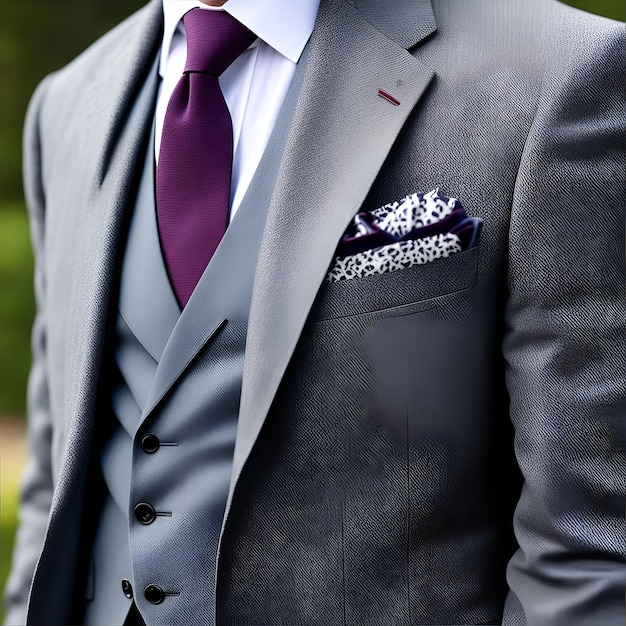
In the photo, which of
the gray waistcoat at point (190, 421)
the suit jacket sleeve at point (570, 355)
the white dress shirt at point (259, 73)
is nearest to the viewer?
the suit jacket sleeve at point (570, 355)

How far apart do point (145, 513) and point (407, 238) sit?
564 mm

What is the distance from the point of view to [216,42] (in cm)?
152

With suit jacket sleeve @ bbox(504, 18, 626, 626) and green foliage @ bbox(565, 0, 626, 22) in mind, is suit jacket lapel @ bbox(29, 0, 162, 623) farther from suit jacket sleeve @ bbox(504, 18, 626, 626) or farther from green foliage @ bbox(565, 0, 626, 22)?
green foliage @ bbox(565, 0, 626, 22)

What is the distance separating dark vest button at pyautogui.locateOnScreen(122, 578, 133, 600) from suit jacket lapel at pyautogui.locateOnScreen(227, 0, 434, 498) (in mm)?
302

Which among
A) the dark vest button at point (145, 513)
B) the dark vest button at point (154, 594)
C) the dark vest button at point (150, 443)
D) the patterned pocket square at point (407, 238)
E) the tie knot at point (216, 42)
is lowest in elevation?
the dark vest button at point (154, 594)

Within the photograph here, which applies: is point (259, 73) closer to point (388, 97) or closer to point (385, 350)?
point (388, 97)

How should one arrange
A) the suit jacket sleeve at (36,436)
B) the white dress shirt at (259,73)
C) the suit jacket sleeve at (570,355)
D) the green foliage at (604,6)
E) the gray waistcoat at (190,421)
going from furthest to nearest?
1. the green foliage at (604,6)
2. the suit jacket sleeve at (36,436)
3. the white dress shirt at (259,73)
4. the gray waistcoat at (190,421)
5. the suit jacket sleeve at (570,355)

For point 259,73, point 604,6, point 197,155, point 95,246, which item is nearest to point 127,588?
point 95,246

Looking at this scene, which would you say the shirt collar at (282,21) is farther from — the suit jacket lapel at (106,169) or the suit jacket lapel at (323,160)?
the suit jacket lapel at (106,169)

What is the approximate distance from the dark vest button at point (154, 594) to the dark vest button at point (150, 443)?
0.65 feet

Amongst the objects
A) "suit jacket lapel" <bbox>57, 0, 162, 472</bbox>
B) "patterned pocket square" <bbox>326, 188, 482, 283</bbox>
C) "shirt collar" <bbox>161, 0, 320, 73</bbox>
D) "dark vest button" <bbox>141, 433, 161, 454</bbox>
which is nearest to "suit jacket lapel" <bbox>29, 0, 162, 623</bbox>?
"suit jacket lapel" <bbox>57, 0, 162, 472</bbox>

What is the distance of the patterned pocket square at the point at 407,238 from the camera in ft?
4.20

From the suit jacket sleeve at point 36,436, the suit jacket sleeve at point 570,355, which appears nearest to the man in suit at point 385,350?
the suit jacket sleeve at point 570,355

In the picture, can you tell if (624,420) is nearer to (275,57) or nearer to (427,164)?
(427,164)
